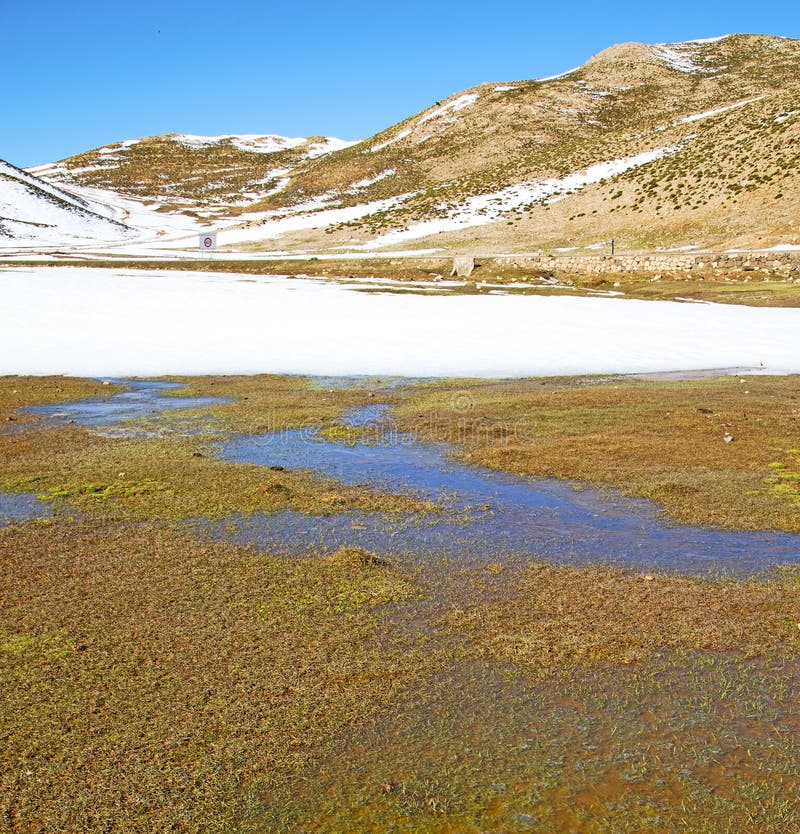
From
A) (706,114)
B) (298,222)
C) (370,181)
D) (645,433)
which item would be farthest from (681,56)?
(645,433)

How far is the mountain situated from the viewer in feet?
229

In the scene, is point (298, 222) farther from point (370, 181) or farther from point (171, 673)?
point (171, 673)

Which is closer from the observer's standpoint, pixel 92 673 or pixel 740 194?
pixel 92 673

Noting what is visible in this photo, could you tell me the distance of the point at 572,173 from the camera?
3888 inches

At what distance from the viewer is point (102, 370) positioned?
2022cm

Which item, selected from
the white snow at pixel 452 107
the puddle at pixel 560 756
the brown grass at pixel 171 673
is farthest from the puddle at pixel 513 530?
the white snow at pixel 452 107

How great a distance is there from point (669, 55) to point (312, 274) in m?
117

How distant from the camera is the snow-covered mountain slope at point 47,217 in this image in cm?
12499

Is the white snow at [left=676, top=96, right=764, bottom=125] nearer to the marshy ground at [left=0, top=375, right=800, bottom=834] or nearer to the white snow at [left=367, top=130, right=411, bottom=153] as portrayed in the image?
the white snow at [left=367, top=130, right=411, bottom=153]

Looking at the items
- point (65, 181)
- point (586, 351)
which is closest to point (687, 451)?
point (586, 351)

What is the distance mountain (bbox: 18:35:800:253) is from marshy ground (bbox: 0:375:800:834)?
51.0 m

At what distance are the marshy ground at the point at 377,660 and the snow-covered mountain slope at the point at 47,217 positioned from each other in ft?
391

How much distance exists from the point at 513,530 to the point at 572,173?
317 ft

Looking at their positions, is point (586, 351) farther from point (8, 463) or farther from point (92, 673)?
point (92, 673)
